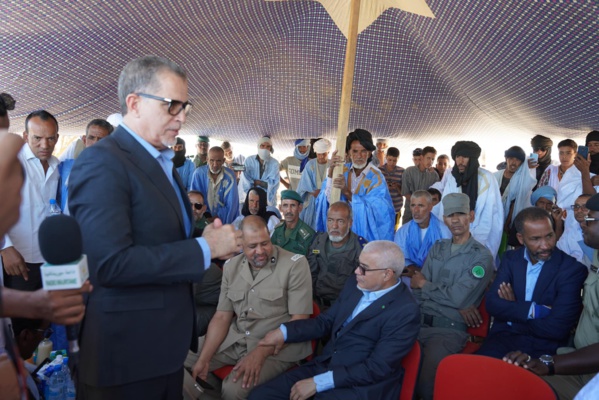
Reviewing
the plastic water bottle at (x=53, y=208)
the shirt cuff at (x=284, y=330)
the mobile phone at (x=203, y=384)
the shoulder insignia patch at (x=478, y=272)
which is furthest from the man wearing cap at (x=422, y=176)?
the plastic water bottle at (x=53, y=208)

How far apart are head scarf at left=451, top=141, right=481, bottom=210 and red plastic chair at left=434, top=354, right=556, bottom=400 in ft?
8.69

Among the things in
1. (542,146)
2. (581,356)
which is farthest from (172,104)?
(542,146)

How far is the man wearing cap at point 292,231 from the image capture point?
4.10m

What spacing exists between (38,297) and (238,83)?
4466mm

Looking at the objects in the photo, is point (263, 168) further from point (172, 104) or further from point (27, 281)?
point (172, 104)

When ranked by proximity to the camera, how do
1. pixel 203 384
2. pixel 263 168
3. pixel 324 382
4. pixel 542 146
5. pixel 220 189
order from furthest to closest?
pixel 263 168 < pixel 220 189 < pixel 542 146 < pixel 203 384 < pixel 324 382

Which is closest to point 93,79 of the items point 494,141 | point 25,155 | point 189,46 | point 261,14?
point 189,46

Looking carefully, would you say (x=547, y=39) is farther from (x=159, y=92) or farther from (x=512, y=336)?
(x=159, y=92)

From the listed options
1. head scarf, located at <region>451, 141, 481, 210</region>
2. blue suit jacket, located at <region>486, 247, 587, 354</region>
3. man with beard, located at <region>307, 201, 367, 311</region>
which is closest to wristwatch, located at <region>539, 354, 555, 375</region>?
blue suit jacket, located at <region>486, 247, 587, 354</region>

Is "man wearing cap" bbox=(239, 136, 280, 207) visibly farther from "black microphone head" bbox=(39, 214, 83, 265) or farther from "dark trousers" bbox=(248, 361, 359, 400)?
"black microphone head" bbox=(39, 214, 83, 265)

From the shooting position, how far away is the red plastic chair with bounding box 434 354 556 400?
1866 millimetres

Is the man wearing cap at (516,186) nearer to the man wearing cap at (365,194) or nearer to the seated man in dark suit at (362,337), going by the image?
the man wearing cap at (365,194)

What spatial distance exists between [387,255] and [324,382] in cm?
77

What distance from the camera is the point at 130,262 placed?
1217 mm
